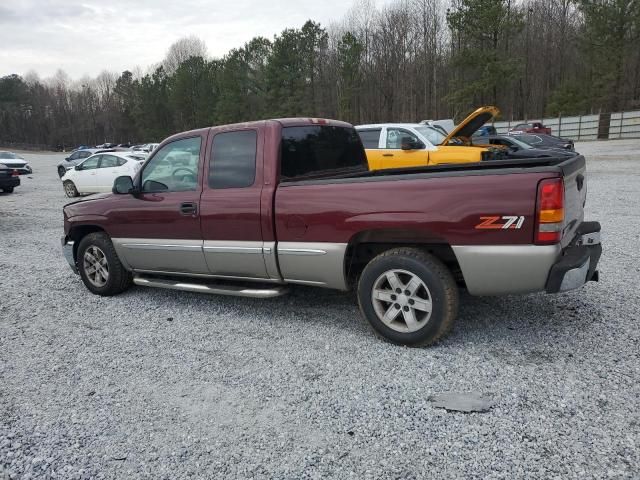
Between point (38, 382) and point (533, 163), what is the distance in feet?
14.1

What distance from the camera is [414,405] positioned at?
3.04 meters

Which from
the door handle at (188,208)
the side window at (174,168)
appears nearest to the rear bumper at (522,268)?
the door handle at (188,208)

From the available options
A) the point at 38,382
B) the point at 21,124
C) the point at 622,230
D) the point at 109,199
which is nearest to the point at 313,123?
the point at 109,199

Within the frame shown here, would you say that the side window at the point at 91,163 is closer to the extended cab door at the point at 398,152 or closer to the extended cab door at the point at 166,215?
the extended cab door at the point at 398,152

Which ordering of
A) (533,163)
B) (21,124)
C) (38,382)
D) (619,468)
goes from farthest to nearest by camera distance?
(21,124) → (533,163) → (38,382) → (619,468)

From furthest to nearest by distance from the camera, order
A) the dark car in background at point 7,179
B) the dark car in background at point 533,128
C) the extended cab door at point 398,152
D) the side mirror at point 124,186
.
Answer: the dark car in background at point 533,128 < the dark car in background at point 7,179 < the extended cab door at point 398,152 < the side mirror at point 124,186

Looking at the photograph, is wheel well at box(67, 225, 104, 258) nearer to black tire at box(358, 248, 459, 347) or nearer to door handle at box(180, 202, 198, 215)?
door handle at box(180, 202, 198, 215)

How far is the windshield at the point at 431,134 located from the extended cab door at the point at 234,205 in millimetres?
6854

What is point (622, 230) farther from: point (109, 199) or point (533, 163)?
point (109, 199)

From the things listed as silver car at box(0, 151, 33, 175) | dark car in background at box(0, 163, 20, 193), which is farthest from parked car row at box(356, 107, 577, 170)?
silver car at box(0, 151, 33, 175)

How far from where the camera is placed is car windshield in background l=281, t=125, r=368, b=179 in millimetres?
4367

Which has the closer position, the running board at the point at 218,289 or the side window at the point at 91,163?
the running board at the point at 218,289

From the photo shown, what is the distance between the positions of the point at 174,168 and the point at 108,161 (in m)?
12.9

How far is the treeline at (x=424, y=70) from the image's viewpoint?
4484cm
